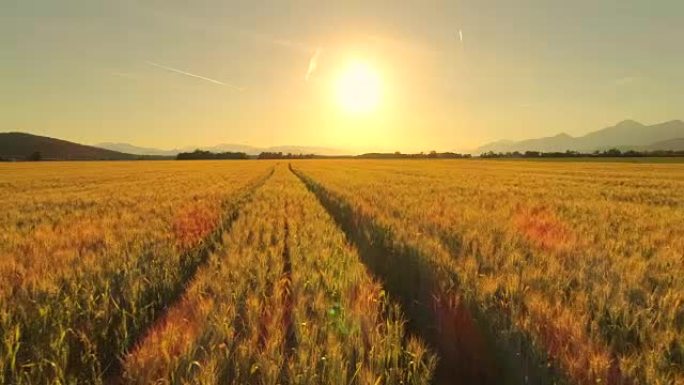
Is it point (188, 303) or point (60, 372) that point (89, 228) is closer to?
point (188, 303)

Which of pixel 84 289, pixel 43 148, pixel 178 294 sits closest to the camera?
pixel 84 289

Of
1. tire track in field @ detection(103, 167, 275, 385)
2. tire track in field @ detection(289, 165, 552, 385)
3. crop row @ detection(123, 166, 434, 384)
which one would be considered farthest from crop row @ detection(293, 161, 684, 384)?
tire track in field @ detection(103, 167, 275, 385)

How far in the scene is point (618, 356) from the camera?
2662 mm

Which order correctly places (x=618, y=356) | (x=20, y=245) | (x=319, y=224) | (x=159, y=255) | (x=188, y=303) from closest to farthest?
(x=618, y=356), (x=188, y=303), (x=159, y=255), (x=20, y=245), (x=319, y=224)

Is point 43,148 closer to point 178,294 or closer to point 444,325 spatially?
point 178,294

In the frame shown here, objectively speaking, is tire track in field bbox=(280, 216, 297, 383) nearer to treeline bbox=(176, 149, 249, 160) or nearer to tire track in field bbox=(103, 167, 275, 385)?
tire track in field bbox=(103, 167, 275, 385)

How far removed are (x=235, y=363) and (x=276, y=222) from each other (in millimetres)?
6687

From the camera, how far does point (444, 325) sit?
12.0 feet

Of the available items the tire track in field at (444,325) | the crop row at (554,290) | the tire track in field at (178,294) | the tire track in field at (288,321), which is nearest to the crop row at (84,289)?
the tire track in field at (178,294)

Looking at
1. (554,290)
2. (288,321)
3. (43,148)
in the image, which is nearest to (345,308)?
(288,321)

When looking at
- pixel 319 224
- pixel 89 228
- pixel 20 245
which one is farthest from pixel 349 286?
pixel 89 228

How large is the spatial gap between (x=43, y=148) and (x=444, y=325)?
189 metres

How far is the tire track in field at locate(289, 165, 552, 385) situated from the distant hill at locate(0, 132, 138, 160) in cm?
17123

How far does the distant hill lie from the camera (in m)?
151
